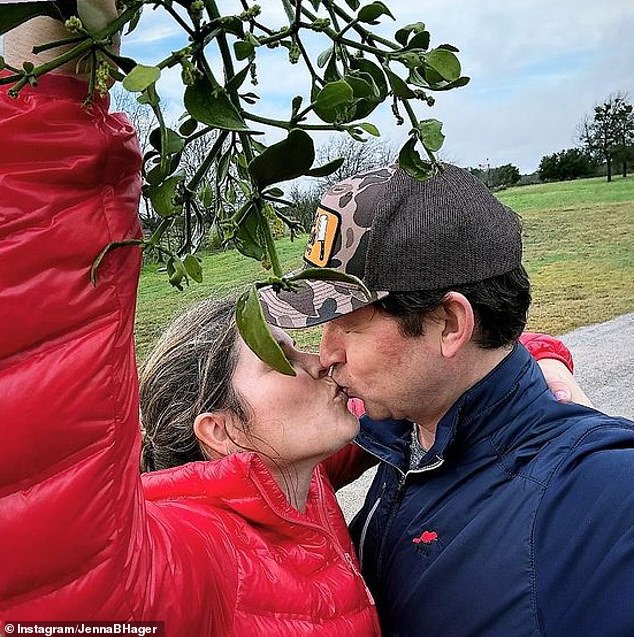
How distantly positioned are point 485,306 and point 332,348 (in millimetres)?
316

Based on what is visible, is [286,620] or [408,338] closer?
[286,620]

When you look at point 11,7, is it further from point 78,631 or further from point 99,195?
point 78,631

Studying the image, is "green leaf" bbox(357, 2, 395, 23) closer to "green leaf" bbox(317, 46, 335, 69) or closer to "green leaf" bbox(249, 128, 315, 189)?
"green leaf" bbox(317, 46, 335, 69)

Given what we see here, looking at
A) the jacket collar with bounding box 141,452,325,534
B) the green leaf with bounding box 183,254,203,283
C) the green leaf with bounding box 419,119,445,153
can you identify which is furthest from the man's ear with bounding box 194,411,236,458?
the green leaf with bounding box 419,119,445,153

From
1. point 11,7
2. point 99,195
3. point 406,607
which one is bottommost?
point 406,607

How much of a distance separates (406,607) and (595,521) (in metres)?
0.44

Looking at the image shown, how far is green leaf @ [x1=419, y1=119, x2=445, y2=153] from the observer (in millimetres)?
771

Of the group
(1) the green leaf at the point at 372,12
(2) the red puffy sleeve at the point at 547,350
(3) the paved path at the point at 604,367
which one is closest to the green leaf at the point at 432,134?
(1) the green leaf at the point at 372,12

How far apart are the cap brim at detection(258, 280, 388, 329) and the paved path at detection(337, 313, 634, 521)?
3.03 m

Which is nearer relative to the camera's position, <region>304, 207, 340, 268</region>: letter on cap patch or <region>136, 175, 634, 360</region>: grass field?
<region>304, 207, 340, 268</region>: letter on cap patch

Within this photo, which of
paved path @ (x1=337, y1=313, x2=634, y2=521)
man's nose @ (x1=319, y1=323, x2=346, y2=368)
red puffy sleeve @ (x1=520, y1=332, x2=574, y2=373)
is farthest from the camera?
paved path @ (x1=337, y1=313, x2=634, y2=521)

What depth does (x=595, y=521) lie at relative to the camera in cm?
131

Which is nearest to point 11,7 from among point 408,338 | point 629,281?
point 408,338

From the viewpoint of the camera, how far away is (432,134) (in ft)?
2.54
